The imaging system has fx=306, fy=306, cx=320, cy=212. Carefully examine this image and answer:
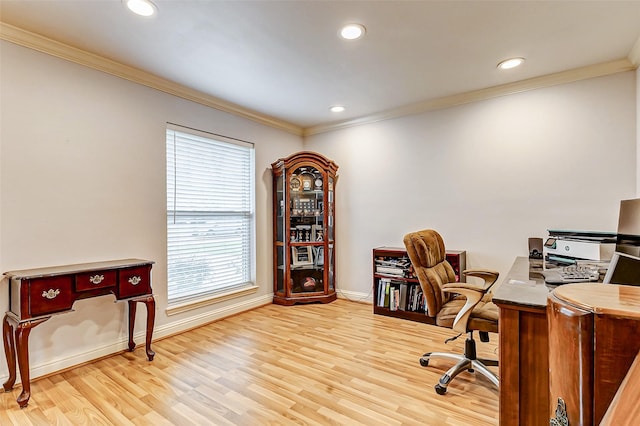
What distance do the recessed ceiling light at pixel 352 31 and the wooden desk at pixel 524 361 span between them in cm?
187

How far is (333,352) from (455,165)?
237 centimetres

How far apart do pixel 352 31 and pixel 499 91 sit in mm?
1879

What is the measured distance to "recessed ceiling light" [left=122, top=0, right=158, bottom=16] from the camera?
1831 millimetres

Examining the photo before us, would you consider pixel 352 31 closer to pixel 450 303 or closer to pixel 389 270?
pixel 450 303

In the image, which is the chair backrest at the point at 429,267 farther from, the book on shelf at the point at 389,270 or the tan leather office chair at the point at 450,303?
the book on shelf at the point at 389,270

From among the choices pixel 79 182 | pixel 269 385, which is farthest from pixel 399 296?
pixel 79 182

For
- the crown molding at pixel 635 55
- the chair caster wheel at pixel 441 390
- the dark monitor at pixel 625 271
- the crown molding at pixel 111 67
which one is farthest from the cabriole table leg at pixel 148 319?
the crown molding at pixel 635 55

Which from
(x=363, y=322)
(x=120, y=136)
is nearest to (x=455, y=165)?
(x=363, y=322)

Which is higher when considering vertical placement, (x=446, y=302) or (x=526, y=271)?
(x=526, y=271)

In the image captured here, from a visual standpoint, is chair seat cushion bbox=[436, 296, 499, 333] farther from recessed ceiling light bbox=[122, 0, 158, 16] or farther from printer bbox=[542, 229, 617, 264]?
recessed ceiling light bbox=[122, 0, 158, 16]

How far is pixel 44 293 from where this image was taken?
198cm

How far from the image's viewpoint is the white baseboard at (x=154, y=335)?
2.22m

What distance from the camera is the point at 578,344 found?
58 centimetres

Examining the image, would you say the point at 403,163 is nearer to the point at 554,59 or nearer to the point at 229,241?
the point at 554,59
